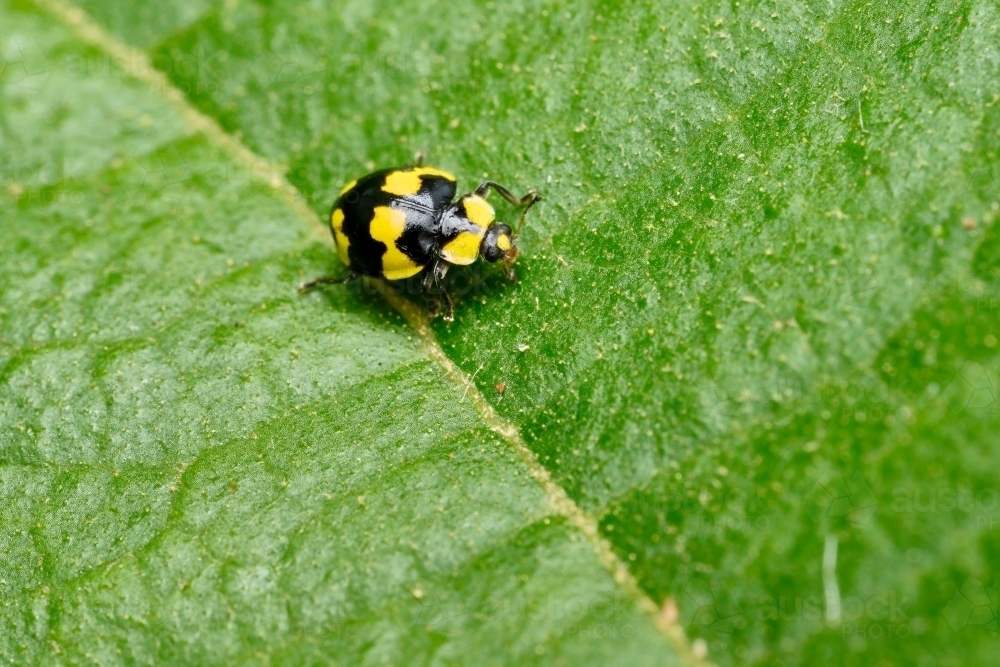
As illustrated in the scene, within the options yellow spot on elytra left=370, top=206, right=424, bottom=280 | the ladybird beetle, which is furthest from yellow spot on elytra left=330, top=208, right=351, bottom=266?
yellow spot on elytra left=370, top=206, right=424, bottom=280

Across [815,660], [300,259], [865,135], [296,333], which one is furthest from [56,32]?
[815,660]

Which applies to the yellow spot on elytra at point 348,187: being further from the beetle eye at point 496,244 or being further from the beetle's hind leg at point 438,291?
the beetle eye at point 496,244

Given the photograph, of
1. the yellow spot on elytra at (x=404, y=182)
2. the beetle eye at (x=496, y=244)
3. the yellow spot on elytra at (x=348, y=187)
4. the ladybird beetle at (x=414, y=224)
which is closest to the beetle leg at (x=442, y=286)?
the ladybird beetle at (x=414, y=224)

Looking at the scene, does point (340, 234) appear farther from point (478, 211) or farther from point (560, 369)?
point (560, 369)

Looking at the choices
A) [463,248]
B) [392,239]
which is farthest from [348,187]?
[463,248]

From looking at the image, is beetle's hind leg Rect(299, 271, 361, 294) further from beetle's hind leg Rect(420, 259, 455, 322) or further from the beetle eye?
the beetle eye
